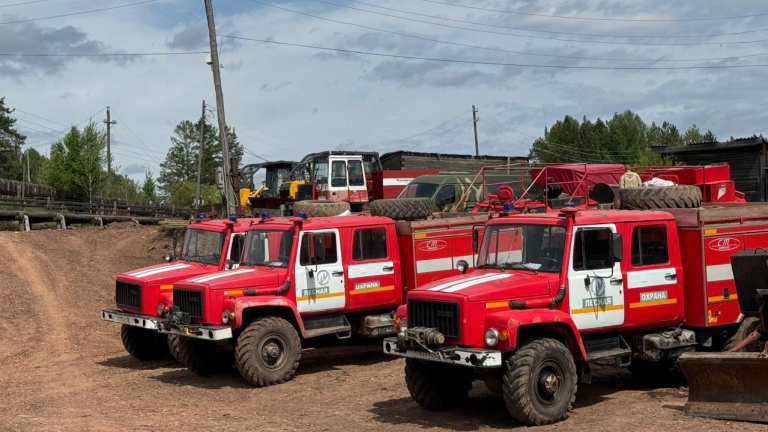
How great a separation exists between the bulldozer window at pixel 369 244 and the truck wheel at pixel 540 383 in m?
4.81

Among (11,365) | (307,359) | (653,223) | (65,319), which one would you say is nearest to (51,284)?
(65,319)

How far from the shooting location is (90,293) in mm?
24438

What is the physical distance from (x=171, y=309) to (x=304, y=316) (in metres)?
1.97

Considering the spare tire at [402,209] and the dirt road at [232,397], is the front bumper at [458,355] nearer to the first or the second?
the dirt road at [232,397]

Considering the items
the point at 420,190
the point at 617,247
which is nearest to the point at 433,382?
the point at 617,247

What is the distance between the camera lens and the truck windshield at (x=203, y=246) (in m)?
15.6

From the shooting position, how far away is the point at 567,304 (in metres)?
10.4

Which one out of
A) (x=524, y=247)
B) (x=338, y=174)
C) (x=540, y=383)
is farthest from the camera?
(x=338, y=174)

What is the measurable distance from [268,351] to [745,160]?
2385 cm

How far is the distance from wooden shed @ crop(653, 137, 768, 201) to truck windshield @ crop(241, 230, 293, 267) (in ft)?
72.8

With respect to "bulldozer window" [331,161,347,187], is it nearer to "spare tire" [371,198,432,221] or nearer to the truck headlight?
"spare tire" [371,198,432,221]

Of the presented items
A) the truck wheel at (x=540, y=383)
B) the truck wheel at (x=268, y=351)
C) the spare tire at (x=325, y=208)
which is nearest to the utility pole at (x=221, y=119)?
the spare tire at (x=325, y=208)

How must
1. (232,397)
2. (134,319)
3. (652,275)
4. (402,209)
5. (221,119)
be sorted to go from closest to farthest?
(652,275) → (232,397) → (134,319) → (402,209) → (221,119)

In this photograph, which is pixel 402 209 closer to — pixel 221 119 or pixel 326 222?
pixel 326 222
